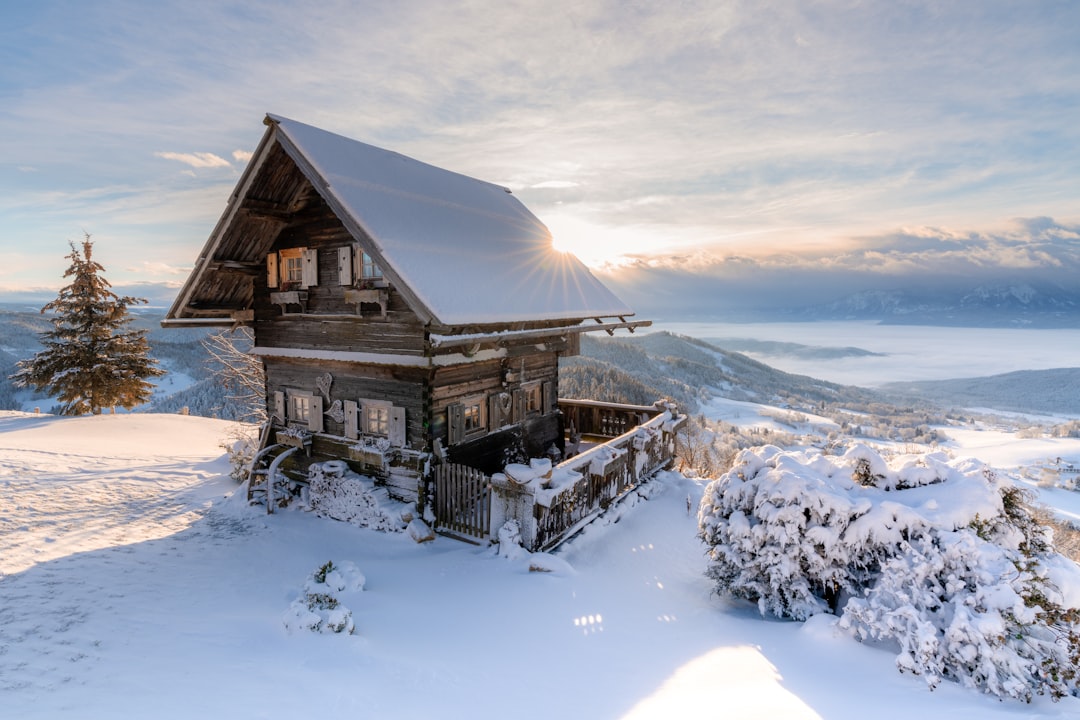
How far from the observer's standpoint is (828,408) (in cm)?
12462

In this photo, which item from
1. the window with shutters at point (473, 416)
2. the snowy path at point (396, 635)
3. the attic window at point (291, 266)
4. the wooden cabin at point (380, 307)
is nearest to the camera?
the snowy path at point (396, 635)

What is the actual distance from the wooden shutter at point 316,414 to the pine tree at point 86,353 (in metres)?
23.6

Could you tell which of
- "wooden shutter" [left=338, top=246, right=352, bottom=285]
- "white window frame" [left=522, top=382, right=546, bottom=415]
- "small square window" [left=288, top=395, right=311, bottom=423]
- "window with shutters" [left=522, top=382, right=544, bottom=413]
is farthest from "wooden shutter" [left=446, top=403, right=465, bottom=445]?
"small square window" [left=288, top=395, right=311, bottom=423]

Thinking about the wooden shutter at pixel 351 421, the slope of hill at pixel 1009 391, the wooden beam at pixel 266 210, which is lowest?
the slope of hill at pixel 1009 391

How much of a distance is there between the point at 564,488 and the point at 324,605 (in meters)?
4.72

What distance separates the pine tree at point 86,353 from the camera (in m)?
28.7

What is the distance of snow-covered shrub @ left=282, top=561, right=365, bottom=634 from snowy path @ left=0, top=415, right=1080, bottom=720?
21 centimetres

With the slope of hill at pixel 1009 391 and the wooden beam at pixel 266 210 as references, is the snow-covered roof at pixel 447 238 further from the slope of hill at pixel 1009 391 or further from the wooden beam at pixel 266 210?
the slope of hill at pixel 1009 391

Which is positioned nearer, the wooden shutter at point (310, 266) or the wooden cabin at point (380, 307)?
the wooden cabin at point (380, 307)

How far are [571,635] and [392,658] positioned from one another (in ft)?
8.48

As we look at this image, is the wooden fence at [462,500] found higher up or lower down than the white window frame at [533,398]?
lower down

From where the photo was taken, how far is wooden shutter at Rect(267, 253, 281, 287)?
13930 millimetres

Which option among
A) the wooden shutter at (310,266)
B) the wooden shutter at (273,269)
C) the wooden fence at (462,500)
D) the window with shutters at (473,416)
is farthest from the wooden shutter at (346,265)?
the wooden fence at (462,500)

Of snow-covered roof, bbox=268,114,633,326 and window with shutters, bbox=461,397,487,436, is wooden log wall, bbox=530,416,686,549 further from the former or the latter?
snow-covered roof, bbox=268,114,633,326
